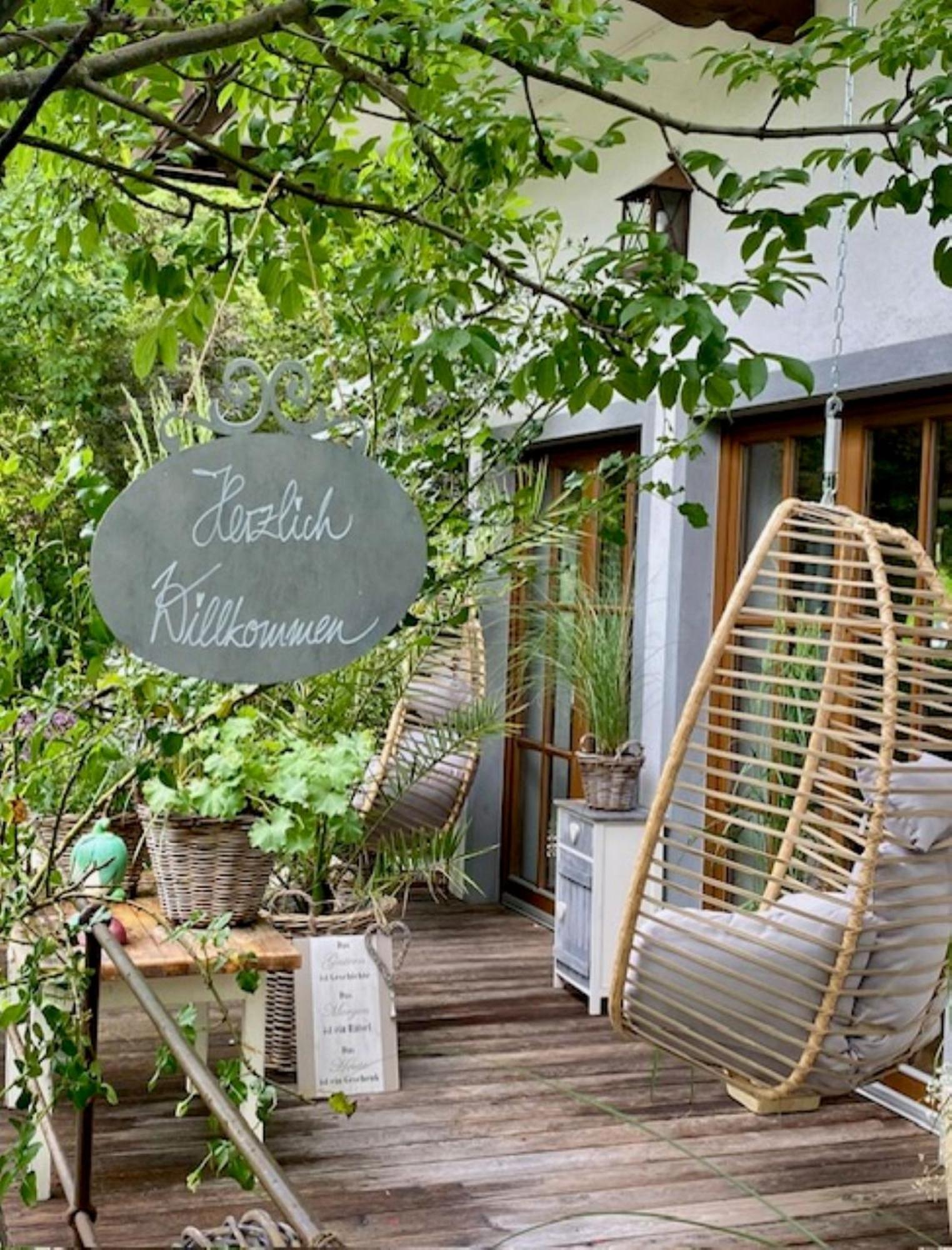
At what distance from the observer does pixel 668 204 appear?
5.15 meters

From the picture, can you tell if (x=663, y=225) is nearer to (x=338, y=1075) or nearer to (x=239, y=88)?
(x=239, y=88)

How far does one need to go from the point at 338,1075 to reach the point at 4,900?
267cm

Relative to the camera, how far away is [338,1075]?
166 inches

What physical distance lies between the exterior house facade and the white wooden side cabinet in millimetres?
222

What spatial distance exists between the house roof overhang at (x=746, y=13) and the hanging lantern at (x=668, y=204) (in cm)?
58

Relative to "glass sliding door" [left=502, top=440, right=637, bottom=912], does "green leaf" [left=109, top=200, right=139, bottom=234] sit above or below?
above

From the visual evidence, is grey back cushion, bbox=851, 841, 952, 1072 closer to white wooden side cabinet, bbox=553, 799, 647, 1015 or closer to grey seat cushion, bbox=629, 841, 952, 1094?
grey seat cushion, bbox=629, 841, 952, 1094

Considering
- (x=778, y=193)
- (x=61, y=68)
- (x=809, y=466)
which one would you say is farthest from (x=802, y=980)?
(x=778, y=193)

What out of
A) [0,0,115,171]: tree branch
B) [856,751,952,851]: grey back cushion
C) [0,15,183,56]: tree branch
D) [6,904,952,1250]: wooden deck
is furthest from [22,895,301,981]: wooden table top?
[0,0,115,171]: tree branch

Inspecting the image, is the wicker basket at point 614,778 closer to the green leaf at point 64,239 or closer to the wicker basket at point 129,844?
the wicker basket at point 129,844

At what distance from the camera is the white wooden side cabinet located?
17.1ft

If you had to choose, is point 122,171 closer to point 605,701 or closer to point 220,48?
point 220,48

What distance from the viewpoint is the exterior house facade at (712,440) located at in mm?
4176

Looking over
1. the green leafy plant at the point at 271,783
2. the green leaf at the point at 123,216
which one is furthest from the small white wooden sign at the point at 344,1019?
the green leaf at the point at 123,216
